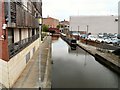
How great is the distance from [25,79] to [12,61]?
1.69 meters

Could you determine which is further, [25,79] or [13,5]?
[25,79]

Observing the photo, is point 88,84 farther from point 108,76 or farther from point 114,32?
point 114,32

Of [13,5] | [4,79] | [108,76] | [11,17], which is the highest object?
[13,5]

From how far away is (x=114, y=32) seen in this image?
64.4m

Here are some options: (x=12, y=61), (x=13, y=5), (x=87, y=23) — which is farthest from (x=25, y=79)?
(x=87, y=23)

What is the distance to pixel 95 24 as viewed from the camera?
64.9 m

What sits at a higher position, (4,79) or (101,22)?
(101,22)

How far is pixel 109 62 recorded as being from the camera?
1934cm

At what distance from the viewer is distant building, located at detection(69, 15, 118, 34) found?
212 ft

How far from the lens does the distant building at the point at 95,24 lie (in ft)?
212

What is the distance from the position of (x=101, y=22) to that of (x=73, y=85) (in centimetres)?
5479

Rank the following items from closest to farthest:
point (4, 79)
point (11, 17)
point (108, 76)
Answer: point (4, 79) → point (11, 17) → point (108, 76)

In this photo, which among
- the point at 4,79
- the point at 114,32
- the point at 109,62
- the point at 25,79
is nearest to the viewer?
the point at 4,79

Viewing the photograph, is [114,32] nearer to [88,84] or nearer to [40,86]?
[88,84]
